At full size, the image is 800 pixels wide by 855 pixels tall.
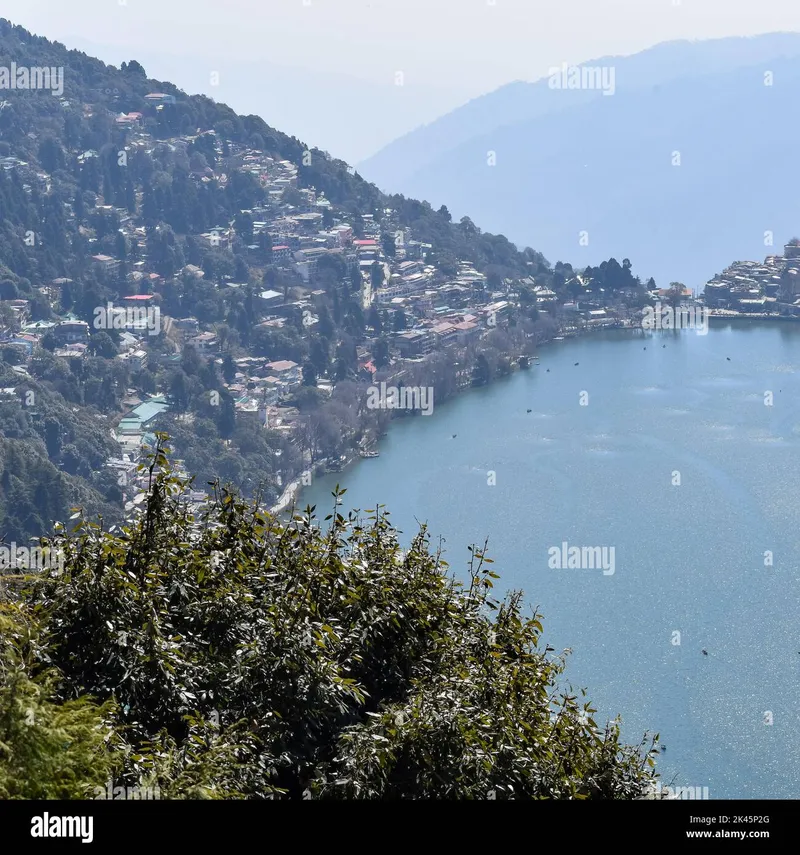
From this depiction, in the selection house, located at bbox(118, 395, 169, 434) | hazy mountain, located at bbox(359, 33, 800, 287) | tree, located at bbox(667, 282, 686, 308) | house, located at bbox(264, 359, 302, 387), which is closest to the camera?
house, located at bbox(118, 395, 169, 434)

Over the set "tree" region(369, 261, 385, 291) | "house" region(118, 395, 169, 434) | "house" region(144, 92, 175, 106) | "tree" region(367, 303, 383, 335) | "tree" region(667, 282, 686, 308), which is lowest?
"house" region(118, 395, 169, 434)

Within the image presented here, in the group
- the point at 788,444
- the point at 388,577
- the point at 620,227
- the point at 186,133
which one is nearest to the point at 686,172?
the point at 620,227

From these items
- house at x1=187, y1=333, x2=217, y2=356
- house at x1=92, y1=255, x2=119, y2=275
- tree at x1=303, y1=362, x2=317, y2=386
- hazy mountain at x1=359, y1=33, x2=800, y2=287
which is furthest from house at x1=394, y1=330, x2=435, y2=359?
hazy mountain at x1=359, y1=33, x2=800, y2=287

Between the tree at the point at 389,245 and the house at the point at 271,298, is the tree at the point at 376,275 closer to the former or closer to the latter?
the tree at the point at 389,245

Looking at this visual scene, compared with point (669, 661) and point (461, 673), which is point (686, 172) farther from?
point (461, 673)

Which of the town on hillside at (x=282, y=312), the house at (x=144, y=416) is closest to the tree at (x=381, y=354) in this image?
the town on hillside at (x=282, y=312)

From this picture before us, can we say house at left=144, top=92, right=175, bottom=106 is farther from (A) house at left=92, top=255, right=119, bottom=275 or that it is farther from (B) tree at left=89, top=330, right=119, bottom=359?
(B) tree at left=89, top=330, right=119, bottom=359
